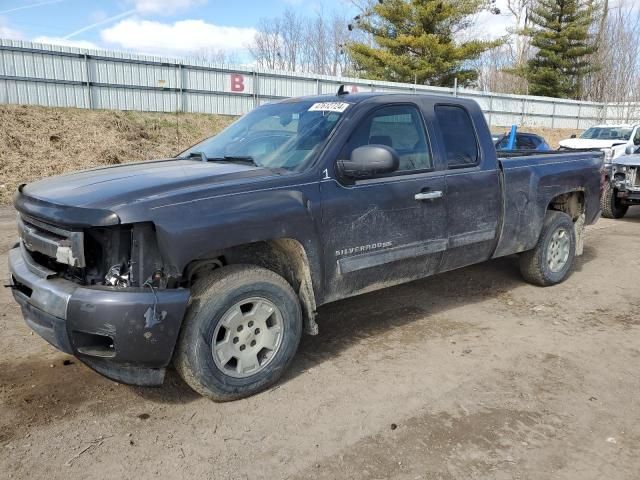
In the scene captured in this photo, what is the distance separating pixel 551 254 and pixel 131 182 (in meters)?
4.37

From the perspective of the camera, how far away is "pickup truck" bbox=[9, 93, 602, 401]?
9.62 ft

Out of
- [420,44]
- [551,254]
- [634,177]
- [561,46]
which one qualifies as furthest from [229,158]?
[561,46]

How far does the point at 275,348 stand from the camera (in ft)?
11.4

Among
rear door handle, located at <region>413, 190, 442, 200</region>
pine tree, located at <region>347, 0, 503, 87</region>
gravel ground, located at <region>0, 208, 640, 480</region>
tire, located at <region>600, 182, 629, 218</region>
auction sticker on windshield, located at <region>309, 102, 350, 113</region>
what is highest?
pine tree, located at <region>347, 0, 503, 87</region>

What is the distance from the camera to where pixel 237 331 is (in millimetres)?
3322

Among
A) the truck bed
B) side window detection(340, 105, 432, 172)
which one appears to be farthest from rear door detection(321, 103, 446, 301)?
the truck bed

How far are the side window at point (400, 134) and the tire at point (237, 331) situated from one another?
1217mm

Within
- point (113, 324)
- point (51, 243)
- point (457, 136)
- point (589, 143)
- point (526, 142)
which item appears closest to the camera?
point (113, 324)

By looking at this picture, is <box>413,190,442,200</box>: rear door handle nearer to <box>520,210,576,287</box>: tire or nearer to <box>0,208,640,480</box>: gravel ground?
<box>0,208,640,480</box>: gravel ground

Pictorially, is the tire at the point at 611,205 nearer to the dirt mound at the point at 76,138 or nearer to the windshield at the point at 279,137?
the windshield at the point at 279,137

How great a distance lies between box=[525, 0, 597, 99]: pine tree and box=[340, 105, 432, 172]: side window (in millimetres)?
39398

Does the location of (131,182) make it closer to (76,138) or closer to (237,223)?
(237,223)

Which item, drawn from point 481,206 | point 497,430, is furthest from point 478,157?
point 497,430

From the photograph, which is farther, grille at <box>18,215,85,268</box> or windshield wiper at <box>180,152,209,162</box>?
windshield wiper at <box>180,152,209,162</box>
